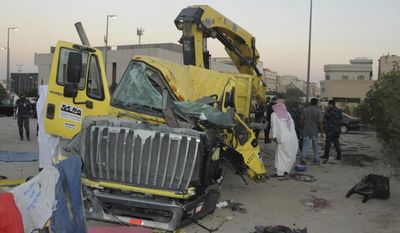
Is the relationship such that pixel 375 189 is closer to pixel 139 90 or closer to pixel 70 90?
pixel 139 90

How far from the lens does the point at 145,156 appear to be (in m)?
6.04

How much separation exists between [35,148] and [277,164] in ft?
26.4

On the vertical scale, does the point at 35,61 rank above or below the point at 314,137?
above

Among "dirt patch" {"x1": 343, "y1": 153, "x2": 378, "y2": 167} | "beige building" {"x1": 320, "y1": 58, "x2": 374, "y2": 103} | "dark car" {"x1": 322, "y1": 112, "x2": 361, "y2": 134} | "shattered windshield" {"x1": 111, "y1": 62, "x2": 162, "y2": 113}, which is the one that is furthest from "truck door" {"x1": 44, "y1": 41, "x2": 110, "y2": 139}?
"beige building" {"x1": 320, "y1": 58, "x2": 374, "y2": 103}

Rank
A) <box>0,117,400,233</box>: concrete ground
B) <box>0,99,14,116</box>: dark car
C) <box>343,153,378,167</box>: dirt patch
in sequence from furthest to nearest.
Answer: <box>0,99,14,116</box>: dark car → <box>343,153,378,167</box>: dirt patch → <box>0,117,400,233</box>: concrete ground

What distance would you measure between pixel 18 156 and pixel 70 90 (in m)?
6.04

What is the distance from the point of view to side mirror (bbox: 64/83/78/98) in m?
7.29

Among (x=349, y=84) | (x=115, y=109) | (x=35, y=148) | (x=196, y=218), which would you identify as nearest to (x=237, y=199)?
(x=196, y=218)

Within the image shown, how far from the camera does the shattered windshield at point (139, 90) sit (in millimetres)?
7258

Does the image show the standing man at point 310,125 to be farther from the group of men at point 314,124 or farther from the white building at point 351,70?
the white building at point 351,70

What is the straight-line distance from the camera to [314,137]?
12578mm

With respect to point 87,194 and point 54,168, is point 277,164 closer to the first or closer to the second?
point 87,194

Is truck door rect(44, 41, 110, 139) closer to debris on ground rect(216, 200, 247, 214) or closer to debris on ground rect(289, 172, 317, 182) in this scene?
debris on ground rect(216, 200, 247, 214)

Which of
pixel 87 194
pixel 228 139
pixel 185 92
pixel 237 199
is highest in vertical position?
pixel 185 92
